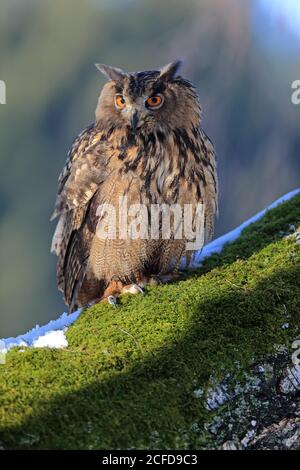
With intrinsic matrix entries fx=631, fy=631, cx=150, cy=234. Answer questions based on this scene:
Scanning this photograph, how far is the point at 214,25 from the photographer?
1919 cm

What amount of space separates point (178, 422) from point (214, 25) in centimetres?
1844

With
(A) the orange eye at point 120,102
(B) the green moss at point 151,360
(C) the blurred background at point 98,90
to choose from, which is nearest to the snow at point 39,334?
(B) the green moss at point 151,360

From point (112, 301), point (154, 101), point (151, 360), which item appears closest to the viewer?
point (151, 360)

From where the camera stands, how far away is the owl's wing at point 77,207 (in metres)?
3.70

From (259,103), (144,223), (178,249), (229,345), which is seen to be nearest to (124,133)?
(144,223)

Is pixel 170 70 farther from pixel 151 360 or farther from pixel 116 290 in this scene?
pixel 151 360

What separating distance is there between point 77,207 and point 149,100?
76 centimetres

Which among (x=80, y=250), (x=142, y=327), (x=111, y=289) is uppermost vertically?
(x=80, y=250)

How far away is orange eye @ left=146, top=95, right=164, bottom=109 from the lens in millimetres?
3608

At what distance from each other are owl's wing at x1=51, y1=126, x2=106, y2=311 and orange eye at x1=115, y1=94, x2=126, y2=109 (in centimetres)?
22

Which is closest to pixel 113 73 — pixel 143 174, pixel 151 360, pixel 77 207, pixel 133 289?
pixel 143 174

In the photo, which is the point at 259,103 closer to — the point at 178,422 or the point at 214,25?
the point at 214,25

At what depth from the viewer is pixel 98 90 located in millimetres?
20297

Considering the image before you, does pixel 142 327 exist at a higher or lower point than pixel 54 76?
lower
